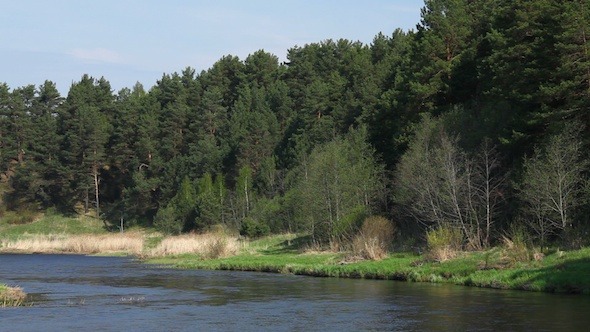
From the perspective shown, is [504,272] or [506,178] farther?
[506,178]

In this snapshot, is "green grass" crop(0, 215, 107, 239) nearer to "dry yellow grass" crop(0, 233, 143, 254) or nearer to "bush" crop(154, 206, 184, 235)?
"bush" crop(154, 206, 184, 235)

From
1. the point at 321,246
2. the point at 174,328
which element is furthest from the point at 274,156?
the point at 174,328

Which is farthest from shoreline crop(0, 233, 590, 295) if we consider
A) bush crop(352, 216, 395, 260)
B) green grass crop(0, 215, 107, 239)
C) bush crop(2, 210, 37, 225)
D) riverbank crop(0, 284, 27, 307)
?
bush crop(2, 210, 37, 225)

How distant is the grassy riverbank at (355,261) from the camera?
40.1 metres

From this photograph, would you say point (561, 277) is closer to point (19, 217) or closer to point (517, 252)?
point (517, 252)

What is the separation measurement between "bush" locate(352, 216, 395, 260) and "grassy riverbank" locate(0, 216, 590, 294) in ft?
2.59

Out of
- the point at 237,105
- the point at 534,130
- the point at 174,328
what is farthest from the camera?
the point at 237,105

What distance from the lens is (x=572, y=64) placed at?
160 ft

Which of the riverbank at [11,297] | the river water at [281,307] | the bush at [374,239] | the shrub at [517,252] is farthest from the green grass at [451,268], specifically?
the riverbank at [11,297]

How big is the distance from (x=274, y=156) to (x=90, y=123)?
120ft

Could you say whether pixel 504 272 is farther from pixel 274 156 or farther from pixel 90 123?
pixel 90 123

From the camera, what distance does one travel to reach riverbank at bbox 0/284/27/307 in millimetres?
36938

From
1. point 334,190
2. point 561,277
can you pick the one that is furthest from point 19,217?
point 561,277

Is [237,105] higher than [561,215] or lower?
higher
